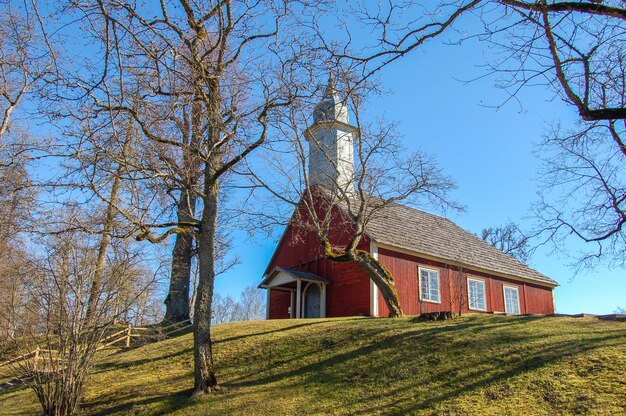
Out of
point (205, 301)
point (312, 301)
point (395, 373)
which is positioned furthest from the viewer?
point (312, 301)

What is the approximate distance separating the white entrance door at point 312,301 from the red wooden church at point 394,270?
0.04m

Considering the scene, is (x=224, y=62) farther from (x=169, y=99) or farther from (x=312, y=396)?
(x=312, y=396)

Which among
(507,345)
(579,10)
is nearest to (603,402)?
(507,345)

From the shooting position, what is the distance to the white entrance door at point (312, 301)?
22314 millimetres

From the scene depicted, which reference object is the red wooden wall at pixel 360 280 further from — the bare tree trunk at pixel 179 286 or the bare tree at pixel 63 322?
the bare tree at pixel 63 322

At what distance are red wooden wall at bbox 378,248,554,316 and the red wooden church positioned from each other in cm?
4

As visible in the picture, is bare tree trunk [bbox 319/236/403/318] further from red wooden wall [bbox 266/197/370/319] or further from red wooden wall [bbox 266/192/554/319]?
red wooden wall [bbox 266/192/554/319]

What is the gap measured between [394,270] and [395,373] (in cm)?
1173

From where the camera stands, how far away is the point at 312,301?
22.7 meters

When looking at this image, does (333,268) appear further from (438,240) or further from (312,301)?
(438,240)

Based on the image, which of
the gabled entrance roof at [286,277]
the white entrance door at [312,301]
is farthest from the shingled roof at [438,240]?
the white entrance door at [312,301]

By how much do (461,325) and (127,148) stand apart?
826 cm

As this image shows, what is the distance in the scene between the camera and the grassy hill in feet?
24.0

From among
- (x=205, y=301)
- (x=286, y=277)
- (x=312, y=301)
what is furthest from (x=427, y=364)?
(x=312, y=301)
